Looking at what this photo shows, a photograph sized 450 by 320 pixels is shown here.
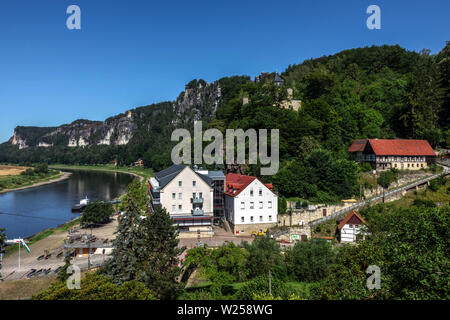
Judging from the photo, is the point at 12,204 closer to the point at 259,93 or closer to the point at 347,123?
the point at 259,93

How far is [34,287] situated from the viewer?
24062 mm

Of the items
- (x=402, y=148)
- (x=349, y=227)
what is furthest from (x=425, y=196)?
(x=349, y=227)

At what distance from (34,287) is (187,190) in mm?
16679

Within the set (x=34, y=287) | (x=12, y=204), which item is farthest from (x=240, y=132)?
(x=12, y=204)

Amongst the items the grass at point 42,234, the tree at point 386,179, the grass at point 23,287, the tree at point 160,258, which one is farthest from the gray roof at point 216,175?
the grass at point 42,234

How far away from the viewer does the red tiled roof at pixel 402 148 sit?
42.0m

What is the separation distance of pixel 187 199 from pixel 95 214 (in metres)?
16.0

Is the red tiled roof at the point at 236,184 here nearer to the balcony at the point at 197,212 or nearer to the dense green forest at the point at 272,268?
the balcony at the point at 197,212

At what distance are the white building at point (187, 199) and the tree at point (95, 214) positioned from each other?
12.2 meters

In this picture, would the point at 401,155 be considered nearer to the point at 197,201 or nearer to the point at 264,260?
the point at 197,201

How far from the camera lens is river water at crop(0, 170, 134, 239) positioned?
1861 inches

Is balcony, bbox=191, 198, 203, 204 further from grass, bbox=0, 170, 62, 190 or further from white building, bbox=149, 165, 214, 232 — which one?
grass, bbox=0, 170, 62, 190

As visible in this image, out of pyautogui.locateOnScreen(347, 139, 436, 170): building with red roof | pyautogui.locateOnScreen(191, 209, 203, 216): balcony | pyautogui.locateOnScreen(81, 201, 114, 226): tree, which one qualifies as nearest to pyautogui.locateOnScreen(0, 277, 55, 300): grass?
pyautogui.locateOnScreen(191, 209, 203, 216): balcony

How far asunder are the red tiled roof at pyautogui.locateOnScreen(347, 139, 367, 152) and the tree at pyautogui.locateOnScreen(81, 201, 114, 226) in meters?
37.6
